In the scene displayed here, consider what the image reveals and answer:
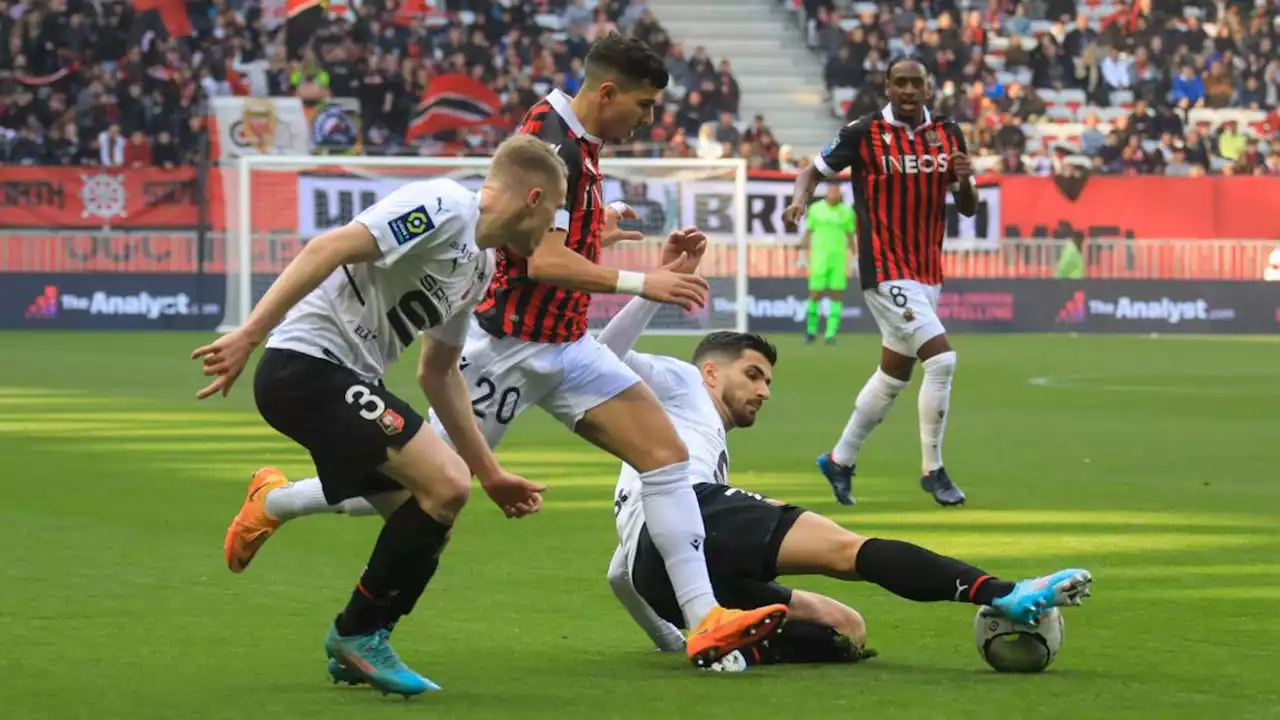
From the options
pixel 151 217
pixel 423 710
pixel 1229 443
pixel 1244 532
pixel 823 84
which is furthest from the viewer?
pixel 823 84

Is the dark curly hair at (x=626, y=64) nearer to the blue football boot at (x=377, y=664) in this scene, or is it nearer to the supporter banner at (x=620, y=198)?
the blue football boot at (x=377, y=664)

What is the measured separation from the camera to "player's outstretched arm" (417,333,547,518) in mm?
6668

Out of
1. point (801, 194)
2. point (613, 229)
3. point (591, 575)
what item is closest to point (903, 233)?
point (801, 194)

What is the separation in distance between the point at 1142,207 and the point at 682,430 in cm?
2676

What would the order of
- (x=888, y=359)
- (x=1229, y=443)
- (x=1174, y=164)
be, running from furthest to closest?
(x=1174, y=164) < (x=1229, y=443) < (x=888, y=359)

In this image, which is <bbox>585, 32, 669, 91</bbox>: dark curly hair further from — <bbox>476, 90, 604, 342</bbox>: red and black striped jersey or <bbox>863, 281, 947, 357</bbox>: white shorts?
<bbox>863, 281, 947, 357</bbox>: white shorts

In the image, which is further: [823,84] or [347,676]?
[823,84]

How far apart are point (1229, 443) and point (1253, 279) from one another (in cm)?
1710

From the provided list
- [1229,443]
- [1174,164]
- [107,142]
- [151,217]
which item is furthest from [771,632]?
[1174,164]

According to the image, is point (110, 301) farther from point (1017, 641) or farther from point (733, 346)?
point (1017, 641)

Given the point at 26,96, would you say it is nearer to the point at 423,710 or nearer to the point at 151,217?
the point at 151,217

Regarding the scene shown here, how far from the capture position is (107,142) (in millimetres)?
32844

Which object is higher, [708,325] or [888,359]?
[888,359]

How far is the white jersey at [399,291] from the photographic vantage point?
6129mm
